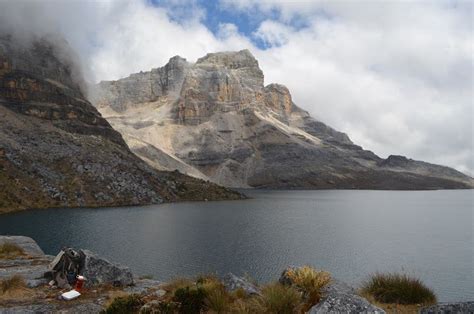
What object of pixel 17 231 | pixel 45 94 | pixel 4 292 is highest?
pixel 45 94

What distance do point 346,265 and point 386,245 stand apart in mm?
18589

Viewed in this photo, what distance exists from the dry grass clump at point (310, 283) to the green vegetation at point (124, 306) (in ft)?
17.6

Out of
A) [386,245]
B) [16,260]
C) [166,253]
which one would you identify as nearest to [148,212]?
[166,253]

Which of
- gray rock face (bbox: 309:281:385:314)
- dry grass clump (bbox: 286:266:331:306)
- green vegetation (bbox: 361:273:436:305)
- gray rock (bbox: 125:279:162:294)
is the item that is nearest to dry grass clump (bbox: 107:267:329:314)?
dry grass clump (bbox: 286:266:331:306)

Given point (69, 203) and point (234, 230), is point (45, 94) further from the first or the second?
point (234, 230)

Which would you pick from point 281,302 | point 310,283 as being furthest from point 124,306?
point 310,283

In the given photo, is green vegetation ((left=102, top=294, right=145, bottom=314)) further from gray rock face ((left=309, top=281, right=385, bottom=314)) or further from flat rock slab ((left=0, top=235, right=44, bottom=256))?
flat rock slab ((left=0, top=235, right=44, bottom=256))

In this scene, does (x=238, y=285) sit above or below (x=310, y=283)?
below

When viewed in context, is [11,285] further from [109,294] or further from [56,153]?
[56,153]

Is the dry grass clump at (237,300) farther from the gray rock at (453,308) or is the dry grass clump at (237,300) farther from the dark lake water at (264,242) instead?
the dark lake water at (264,242)

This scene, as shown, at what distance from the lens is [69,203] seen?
11844cm

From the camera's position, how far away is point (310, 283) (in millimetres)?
13805

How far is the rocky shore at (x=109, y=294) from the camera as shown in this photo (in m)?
11.0

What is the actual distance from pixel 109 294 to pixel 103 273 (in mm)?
1652
